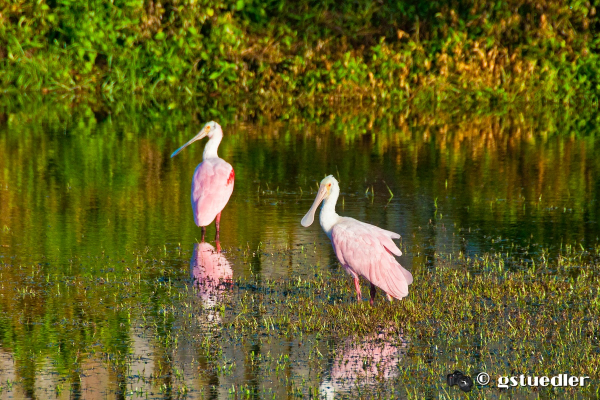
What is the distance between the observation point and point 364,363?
6.23 meters

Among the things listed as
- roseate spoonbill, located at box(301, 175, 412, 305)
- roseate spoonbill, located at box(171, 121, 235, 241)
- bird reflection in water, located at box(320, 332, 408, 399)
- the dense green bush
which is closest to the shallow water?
bird reflection in water, located at box(320, 332, 408, 399)

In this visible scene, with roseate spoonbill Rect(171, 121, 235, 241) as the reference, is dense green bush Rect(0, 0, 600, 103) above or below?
above

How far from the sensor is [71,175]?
1362cm

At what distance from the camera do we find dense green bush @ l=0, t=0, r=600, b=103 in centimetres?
2494

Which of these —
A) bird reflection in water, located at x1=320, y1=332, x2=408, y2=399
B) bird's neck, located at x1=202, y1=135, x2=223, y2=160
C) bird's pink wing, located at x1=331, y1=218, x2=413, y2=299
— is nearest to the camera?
bird reflection in water, located at x1=320, y1=332, x2=408, y2=399

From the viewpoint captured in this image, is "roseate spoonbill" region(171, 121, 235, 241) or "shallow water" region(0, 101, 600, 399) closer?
"shallow water" region(0, 101, 600, 399)

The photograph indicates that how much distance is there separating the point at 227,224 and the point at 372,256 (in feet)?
12.2

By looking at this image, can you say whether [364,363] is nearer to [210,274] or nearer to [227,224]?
[210,274]

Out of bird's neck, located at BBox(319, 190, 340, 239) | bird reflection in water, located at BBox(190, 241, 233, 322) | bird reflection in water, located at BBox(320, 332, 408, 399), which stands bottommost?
bird reflection in water, located at BBox(320, 332, 408, 399)

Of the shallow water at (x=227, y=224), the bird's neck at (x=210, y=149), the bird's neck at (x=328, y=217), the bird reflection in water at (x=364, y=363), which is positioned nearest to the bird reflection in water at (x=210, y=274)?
the shallow water at (x=227, y=224)

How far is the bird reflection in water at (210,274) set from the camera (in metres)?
7.72

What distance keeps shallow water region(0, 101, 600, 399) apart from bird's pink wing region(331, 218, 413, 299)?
23.9 inches

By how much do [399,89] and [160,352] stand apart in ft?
63.6

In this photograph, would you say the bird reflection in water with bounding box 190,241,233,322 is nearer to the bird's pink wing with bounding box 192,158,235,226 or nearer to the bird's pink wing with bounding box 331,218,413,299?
the bird's pink wing with bounding box 192,158,235,226
